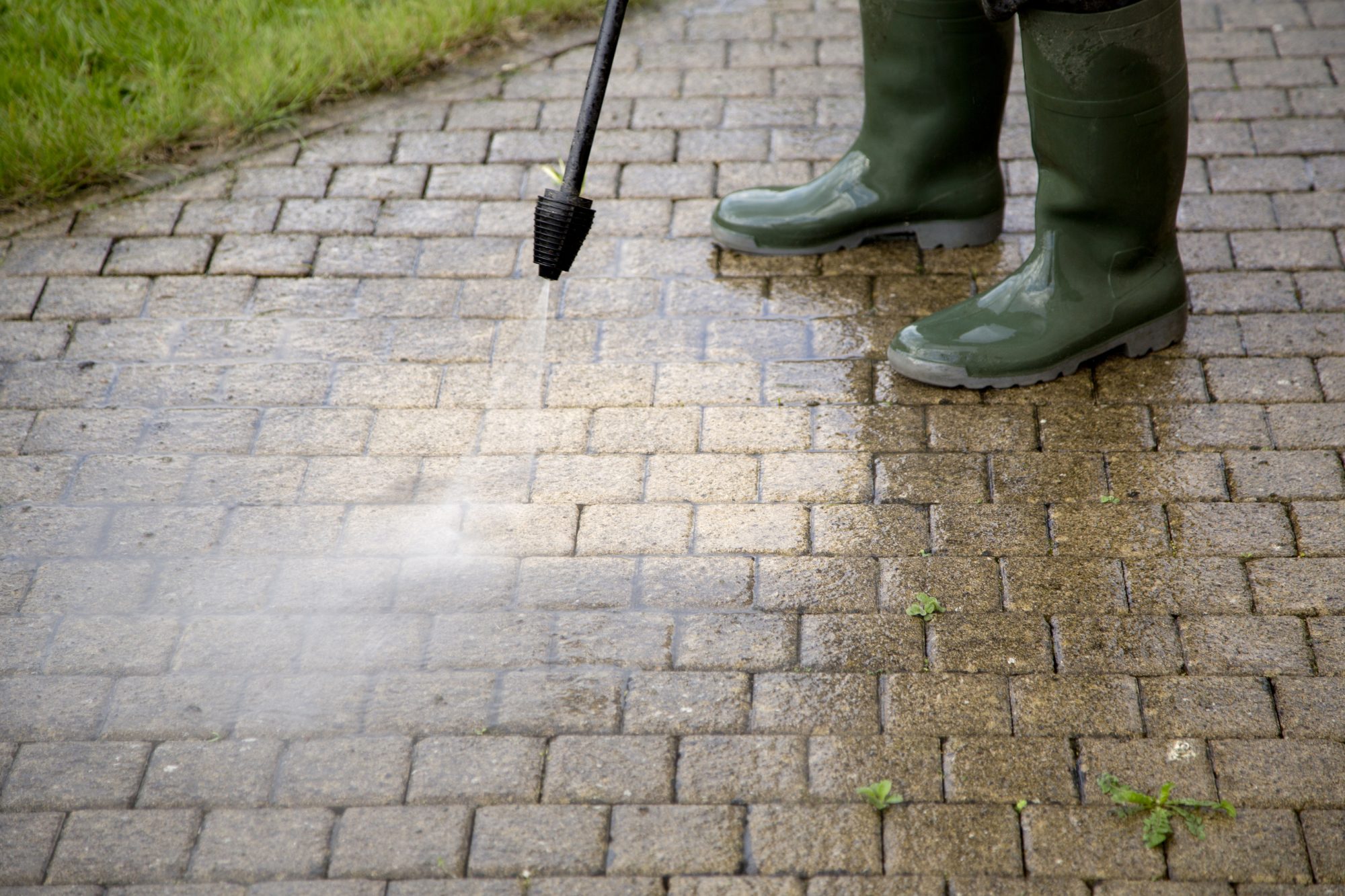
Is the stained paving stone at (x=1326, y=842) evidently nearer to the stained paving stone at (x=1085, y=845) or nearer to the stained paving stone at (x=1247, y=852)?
the stained paving stone at (x=1247, y=852)

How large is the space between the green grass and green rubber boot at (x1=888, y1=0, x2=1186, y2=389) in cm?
250

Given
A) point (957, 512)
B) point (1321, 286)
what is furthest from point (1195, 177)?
point (957, 512)

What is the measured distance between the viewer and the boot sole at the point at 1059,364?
323 centimetres

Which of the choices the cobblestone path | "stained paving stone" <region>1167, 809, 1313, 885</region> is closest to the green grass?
the cobblestone path

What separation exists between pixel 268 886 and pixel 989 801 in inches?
48.7

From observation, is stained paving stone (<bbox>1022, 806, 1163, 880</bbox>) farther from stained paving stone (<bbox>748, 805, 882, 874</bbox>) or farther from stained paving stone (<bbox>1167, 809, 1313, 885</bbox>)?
stained paving stone (<bbox>748, 805, 882, 874</bbox>)

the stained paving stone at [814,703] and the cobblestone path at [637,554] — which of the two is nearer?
the cobblestone path at [637,554]

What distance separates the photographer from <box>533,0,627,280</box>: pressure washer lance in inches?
113

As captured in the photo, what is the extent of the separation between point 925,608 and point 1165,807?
0.61 meters

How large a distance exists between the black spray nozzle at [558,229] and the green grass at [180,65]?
79.4 inches

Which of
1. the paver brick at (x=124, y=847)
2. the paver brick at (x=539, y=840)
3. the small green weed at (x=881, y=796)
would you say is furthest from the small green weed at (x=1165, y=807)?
the paver brick at (x=124, y=847)

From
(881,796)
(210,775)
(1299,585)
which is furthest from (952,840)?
(210,775)

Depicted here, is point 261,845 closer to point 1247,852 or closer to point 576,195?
point 576,195

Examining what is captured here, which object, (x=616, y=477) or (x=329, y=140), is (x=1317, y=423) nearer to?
(x=616, y=477)
